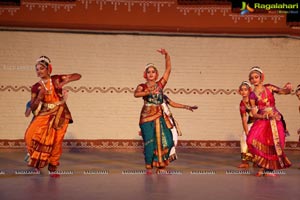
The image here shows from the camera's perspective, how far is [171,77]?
12.4 meters

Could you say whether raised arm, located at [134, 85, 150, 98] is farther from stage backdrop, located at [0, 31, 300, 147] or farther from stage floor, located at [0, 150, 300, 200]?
stage backdrop, located at [0, 31, 300, 147]

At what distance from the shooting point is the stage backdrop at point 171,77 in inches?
477

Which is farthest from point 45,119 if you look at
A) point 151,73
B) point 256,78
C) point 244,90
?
point 244,90

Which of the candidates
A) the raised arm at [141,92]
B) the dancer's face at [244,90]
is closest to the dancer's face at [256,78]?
the dancer's face at [244,90]

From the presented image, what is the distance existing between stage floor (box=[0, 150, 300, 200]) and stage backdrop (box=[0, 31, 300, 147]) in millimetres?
1659

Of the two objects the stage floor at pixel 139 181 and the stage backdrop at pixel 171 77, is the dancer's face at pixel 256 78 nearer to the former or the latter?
the stage floor at pixel 139 181

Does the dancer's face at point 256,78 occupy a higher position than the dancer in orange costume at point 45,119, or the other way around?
the dancer's face at point 256,78

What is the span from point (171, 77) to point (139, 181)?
5287 mm

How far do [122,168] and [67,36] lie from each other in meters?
4.06

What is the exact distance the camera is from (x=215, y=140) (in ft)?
40.8

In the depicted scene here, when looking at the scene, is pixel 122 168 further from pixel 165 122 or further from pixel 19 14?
pixel 19 14

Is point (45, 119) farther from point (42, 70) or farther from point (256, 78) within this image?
point (256, 78)

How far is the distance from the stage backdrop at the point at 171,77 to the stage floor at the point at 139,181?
5.44 feet

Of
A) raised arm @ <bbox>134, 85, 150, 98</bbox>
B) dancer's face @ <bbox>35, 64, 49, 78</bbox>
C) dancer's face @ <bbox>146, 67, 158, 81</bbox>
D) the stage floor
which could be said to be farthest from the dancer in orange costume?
dancer's face @ <bbox>146, 67, 158, 81</bbox>
